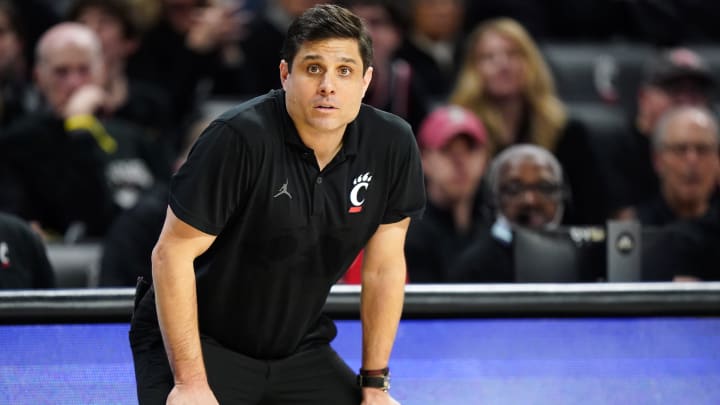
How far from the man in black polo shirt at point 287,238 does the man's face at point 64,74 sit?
7.55 feet

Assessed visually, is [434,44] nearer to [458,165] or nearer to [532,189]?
[458,165]

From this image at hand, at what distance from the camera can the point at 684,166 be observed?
410cm

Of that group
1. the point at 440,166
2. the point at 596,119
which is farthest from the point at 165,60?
the point at 596,119

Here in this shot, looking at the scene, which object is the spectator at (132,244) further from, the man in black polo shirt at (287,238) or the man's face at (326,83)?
the man's face at (326,83)

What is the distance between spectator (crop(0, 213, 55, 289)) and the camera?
2.73 m

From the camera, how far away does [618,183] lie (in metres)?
4.91

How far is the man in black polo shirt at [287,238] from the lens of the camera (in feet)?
6.59

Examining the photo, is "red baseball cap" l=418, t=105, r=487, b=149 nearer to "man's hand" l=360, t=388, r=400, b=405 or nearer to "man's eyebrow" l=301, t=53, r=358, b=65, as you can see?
"man's hand" l=360, t=388, r=400, b=405

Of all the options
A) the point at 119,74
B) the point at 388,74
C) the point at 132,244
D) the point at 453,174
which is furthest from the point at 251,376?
the point at 119,74

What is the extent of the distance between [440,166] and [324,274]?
6.67 ft

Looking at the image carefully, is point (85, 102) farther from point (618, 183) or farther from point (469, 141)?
point (618, 183)

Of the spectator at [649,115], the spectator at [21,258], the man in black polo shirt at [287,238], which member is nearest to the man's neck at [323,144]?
the man in black polo shirt at [287,238]

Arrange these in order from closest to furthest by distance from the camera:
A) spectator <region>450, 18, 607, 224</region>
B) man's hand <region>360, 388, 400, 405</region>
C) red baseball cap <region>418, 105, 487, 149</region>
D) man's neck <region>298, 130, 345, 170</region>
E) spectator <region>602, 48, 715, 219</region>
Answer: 1. man's neck <region>298, 130, 345, 170</region>
2. man's hand <region>360, 388, 400, 405</region>
3. red baseball cap <region>418, 105, 487, 149</region>
4. spectator <region>450, 18, 607, 224</region>
5. spectator <region>602, 48, 715, 219</region>

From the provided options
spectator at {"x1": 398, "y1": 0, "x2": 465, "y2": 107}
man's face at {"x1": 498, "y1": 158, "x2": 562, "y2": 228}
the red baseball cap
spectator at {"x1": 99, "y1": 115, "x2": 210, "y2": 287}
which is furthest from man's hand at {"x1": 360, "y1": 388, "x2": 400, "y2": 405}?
spectator at {"x1": 398, "y1": 0, "x2": 465, "y2": 107}
